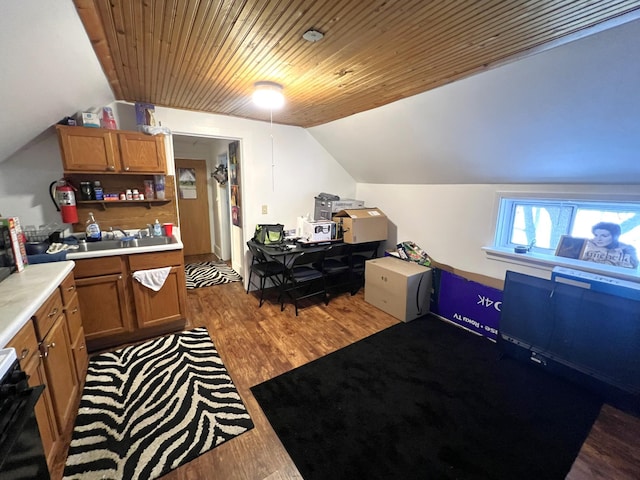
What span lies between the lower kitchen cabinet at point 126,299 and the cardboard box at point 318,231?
1504 mm

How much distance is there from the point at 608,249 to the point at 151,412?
142 inches

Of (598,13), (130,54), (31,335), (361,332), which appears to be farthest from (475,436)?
(130,54)

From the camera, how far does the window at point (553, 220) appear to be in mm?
2154

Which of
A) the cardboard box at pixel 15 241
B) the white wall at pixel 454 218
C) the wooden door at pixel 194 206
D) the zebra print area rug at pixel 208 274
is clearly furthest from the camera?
the wooden door at pixel 194 206

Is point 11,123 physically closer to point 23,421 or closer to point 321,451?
point 23,421

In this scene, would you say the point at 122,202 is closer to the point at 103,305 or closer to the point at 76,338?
the point at 103,305

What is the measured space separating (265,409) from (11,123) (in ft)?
8.39

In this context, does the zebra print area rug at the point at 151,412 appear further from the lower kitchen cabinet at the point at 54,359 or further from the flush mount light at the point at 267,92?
the flush mount light at the point at 267,92

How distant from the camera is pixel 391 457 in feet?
5.10

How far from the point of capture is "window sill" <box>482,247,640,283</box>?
2.05 metres

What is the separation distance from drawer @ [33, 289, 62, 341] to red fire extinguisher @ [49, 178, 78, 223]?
1.14 metres

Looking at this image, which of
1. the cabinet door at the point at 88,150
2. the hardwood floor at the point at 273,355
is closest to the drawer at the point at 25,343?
the hardwood floor at the point at 273,355

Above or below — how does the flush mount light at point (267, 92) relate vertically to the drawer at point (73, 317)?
above

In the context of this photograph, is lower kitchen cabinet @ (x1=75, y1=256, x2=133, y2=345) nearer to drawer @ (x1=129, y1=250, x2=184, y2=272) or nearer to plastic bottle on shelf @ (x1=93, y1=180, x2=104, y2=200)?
drawer @ (x1=129, y1=250, x2=184, y2=272)
